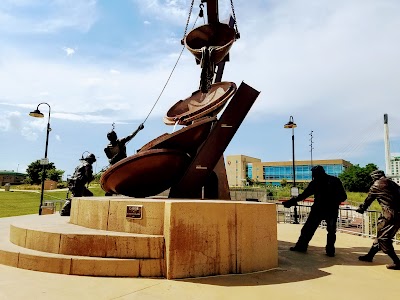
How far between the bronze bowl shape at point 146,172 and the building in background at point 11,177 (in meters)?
89.5

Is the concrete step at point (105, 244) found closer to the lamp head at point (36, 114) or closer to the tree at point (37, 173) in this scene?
the lamp head at point (36, 114)

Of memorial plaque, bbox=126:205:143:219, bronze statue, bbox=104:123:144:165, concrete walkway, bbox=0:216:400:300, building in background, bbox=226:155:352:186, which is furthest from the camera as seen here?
building in background, bbox=226:155:352:186

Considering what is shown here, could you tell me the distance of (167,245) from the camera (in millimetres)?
4840

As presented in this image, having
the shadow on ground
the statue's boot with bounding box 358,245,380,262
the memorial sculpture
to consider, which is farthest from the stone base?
the statue's boot with bounding box 358,245,380,262

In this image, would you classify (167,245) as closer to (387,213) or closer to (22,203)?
(387,213)

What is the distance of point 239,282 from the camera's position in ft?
15.0

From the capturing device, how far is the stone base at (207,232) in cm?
481

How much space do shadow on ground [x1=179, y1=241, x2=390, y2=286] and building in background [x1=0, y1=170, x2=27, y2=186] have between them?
302ft

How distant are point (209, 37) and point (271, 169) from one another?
246 feet

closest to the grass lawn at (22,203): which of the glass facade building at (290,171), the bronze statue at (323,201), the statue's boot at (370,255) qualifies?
the bronze statue at (323,201)

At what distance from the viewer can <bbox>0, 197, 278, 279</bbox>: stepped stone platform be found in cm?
479

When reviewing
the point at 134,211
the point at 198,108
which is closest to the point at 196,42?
the point at 198,108

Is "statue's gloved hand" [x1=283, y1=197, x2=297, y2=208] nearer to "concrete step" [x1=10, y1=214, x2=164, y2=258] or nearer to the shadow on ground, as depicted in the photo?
the shadow on ground

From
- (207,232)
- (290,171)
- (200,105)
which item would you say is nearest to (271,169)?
(290,171)
